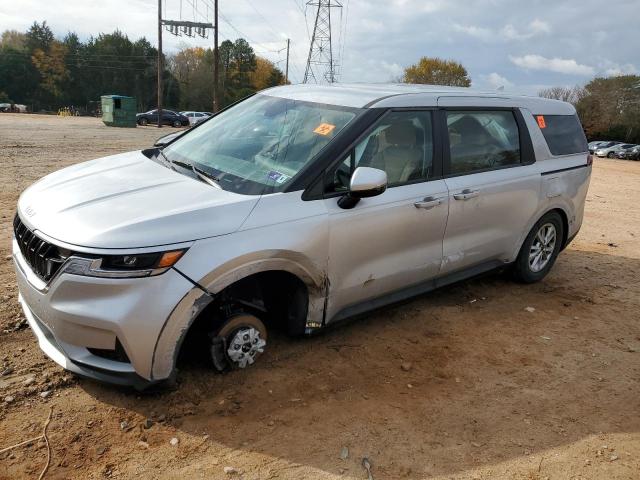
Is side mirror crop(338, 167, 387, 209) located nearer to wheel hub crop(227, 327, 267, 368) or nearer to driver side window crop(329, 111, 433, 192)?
driver side window crop(329, 111, 433, 192)

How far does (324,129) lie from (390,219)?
2.55ft

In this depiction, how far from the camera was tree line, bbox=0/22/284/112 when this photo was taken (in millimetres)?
70812

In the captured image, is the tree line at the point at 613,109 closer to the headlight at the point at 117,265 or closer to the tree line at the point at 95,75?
the tree line at the point at 95,75

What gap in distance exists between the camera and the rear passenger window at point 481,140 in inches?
167

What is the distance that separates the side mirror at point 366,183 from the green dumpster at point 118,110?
34015mm

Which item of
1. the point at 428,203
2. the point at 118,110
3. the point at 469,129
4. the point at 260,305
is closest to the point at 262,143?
the point at 260,305

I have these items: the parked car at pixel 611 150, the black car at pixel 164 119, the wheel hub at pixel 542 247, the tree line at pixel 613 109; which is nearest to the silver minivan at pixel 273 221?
the wheel hub at pixel 542 247

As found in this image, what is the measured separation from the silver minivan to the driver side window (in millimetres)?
12

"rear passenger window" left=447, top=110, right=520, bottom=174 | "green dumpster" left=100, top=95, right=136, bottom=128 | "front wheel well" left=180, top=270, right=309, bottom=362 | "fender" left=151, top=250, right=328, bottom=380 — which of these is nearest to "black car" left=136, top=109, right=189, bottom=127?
"green dumpster" left=100, top=95, right=136, bottom=128

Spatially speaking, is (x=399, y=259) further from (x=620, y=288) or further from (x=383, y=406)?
(x=620, y=288)

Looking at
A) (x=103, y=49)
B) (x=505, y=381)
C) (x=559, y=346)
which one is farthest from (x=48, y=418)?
(x=103, y=49)

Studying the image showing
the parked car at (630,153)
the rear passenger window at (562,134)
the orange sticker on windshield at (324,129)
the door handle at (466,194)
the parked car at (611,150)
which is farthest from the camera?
the parked car at (611,150)

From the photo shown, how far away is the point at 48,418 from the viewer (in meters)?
2.89

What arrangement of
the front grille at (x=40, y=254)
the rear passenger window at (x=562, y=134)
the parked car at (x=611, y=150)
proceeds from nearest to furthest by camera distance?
the front grille at (x=40, y=254)
the rear passenger window at (x=562, y=134)
the parked car at (x=611, y=150)
